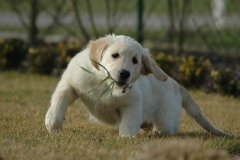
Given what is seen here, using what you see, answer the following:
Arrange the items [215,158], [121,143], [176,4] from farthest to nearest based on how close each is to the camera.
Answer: [176,4] < [121,143] < [215,158]

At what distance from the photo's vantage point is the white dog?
6535mm

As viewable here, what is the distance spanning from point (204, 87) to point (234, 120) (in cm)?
274

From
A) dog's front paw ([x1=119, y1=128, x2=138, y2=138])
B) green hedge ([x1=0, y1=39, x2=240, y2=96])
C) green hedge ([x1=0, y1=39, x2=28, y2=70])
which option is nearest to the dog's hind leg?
dog's front paw ([x1=119, y1=128, x2=138, y2=138])

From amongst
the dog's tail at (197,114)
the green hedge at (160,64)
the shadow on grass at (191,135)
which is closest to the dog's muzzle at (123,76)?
the shadow on grass at (191,135)

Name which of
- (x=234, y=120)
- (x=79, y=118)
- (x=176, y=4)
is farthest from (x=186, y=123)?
(x=176, y=4)

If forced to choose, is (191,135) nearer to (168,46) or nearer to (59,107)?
(59,107)

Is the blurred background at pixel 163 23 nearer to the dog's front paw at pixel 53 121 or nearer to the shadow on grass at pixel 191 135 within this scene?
the shadow on grass at pixel 191 135

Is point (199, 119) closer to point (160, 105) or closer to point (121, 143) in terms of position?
point (160, 105)

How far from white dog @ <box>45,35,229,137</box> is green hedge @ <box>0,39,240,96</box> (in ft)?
12.4

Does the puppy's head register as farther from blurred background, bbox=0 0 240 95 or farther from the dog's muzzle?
blurred background, bbox=0 0 240 95

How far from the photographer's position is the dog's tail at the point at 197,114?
7.67 metres

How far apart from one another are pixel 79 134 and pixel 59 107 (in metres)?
0.32

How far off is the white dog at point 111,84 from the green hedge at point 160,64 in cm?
378

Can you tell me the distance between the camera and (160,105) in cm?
772
